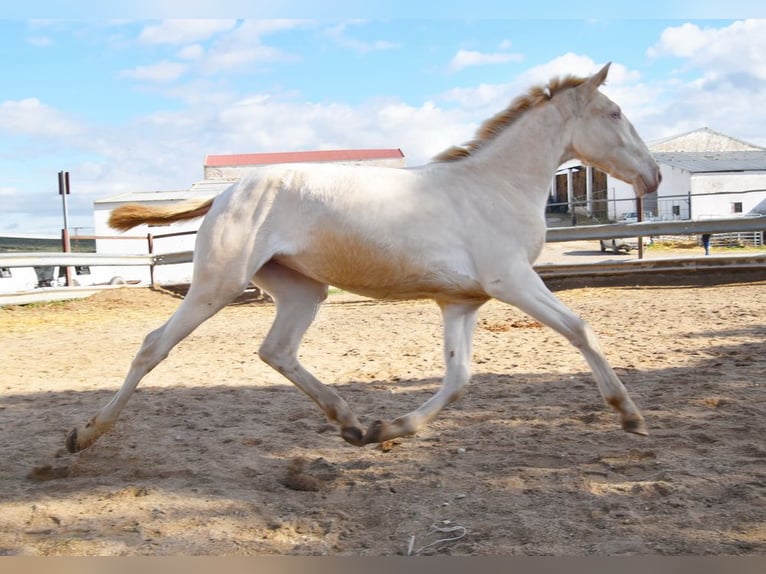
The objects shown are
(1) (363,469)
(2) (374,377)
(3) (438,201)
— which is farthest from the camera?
(2) (374,377)

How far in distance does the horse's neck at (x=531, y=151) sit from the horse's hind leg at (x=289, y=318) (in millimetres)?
1372

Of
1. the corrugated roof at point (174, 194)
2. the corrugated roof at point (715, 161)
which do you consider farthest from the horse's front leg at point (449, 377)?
the corrugated roof at point (715, 161)

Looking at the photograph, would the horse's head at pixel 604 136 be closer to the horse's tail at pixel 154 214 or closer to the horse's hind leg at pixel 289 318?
the horse's hind leg at pixel 289 318

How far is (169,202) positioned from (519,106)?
20.6 meters

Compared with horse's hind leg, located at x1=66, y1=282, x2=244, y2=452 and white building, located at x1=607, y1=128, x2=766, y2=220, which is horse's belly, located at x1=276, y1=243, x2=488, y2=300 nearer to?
horse's hind leg, located at x1=66, y1=282, x2=244, y2=452

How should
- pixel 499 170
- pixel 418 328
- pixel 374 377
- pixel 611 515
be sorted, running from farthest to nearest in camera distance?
pixel 418 328 → pixel 374 377 → pixel 499 170 → pixel 611 515

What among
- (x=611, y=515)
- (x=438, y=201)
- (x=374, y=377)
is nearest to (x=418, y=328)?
(x=374, y=377)

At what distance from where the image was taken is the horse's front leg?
3984mm

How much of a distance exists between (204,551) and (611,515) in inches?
64.2

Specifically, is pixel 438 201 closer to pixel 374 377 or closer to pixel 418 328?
pixel 374 377

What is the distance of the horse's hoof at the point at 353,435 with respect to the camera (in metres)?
4.15

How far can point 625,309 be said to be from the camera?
9.73 meters

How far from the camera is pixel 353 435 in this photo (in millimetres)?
4191

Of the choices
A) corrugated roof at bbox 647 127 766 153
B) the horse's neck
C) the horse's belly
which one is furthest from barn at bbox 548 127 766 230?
the horse's belly
